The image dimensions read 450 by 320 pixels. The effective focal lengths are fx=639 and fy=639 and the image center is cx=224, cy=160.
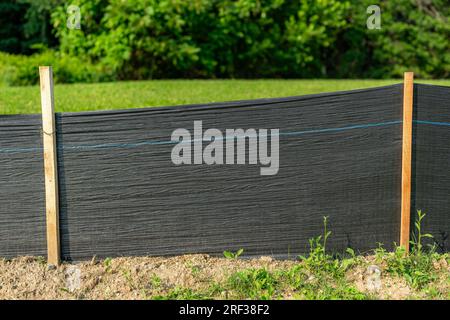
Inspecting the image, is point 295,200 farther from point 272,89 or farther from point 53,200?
point 272,89

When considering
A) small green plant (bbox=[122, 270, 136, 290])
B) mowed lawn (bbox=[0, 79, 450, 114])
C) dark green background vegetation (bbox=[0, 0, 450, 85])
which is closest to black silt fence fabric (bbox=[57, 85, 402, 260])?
small green plant (bbox=[122, 270, 136, 290])

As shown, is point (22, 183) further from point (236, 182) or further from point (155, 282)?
point (236, 182)

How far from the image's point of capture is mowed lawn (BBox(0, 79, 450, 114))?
9.19 m

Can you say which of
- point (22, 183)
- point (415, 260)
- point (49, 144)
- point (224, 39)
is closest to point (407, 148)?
point (415, 260)

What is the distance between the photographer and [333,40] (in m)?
17.9

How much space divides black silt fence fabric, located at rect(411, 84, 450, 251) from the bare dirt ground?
0.45 metres

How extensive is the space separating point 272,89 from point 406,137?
6.97 metres

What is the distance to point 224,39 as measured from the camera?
16016mm

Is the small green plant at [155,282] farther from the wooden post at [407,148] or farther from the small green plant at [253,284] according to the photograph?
the wooden post at [407,148]

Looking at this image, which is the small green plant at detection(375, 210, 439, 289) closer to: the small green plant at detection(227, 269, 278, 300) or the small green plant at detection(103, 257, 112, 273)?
the small green plant at detection(227, 269, 278, 300)

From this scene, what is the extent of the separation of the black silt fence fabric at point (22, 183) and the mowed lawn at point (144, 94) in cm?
352

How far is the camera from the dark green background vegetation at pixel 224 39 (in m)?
14.1

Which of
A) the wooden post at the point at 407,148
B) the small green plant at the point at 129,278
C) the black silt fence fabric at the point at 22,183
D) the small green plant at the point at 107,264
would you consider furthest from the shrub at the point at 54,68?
the wooden post at the point at 407,148

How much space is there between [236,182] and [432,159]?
1.70 m
